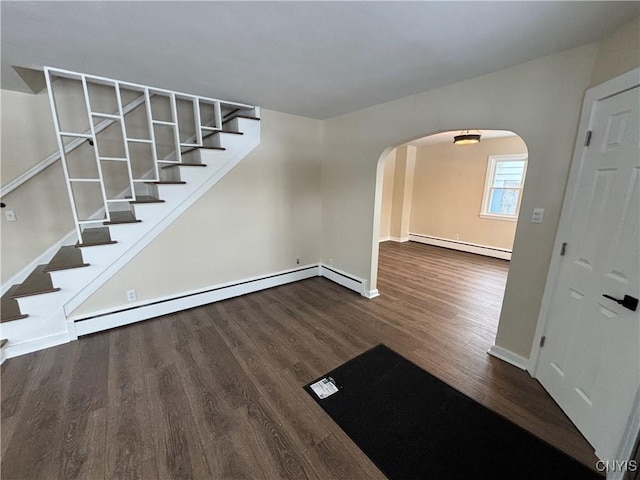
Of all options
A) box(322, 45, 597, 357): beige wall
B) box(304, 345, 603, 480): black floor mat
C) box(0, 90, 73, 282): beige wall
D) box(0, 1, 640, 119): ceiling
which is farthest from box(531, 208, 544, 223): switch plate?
box(0, 90, 73, 282): beige wall

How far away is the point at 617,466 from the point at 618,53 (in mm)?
2356

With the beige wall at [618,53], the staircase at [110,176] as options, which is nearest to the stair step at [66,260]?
the staircase at [110,176]

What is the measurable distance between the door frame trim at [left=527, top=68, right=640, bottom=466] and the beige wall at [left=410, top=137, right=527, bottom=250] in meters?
4.05

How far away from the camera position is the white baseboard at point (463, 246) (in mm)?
5613

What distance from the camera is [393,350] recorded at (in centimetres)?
245

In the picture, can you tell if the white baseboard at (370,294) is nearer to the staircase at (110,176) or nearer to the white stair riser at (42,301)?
the staircase at (110,176)

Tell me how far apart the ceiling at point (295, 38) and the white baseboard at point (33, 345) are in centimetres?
239

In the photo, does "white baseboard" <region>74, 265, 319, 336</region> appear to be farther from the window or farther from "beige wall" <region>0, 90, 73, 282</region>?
the window

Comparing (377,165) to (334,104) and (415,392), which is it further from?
(415,392)

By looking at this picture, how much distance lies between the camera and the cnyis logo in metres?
1.29

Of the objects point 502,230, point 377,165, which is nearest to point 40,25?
point 377,165

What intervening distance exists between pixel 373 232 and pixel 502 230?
3919 mm

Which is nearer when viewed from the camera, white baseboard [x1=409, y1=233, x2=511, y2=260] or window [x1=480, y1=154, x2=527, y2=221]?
window [x1=480, y1=154, x2=527, y2=221]

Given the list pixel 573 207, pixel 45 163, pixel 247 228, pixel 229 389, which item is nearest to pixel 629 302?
pixel 573 207
